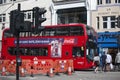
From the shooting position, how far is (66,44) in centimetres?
3491

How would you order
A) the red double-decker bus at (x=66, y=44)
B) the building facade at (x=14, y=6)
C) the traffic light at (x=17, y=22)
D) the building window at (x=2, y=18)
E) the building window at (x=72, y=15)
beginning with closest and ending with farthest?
the traffic light at (x=17, y=22)
the red double-decker bus at (x=66, y=44)
the building window at (x=72, y=15)
the building facade at (x=14, y=6)
the building window at (x=2, y=18)

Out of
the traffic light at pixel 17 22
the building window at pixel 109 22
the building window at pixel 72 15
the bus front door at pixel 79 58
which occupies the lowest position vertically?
the bus front door at pixel 79 58

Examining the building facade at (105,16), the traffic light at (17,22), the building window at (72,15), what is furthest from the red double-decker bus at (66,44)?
the traffic light at (17,22)

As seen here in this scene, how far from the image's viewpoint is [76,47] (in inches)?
1362

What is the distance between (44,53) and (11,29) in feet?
62.8

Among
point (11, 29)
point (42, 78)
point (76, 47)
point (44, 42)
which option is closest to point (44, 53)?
point (44, 42)

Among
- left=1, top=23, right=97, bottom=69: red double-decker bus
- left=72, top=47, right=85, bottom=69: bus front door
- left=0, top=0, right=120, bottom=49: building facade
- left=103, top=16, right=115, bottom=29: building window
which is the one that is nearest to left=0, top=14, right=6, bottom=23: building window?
left=0, top=0, right=120, bottom=49: building facade

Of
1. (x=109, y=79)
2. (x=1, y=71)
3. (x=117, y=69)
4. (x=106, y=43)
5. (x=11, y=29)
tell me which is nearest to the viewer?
(x=11, y=29)

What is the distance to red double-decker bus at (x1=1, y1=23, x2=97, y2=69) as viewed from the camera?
113 feet

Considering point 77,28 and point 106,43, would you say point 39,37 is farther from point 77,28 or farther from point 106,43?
point 106,43

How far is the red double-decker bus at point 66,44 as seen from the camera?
3431 cm

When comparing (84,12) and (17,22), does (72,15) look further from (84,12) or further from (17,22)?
(17,22)

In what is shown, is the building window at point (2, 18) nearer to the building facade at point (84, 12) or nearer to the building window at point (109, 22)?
the building facade at point (84, 12)

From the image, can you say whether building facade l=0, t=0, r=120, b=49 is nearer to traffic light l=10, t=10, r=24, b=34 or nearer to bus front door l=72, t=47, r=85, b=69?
bus front door l=72, t=47, r=85, b=69
